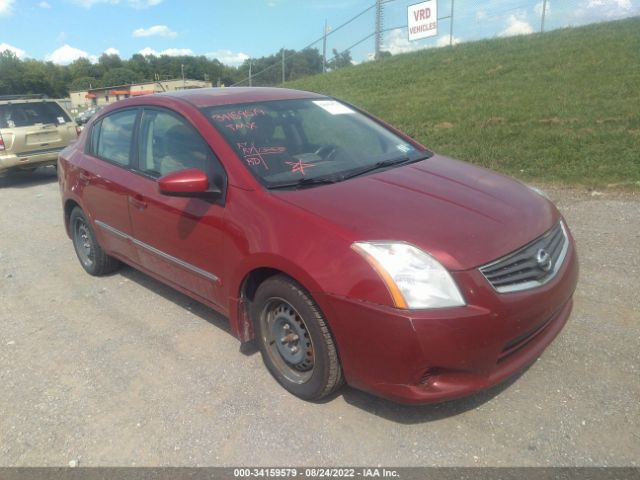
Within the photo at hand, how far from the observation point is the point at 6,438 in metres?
2.75

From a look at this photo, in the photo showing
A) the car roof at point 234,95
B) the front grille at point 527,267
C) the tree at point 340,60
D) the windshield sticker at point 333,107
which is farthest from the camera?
the tree at point 340,60

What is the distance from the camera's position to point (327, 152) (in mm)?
3422

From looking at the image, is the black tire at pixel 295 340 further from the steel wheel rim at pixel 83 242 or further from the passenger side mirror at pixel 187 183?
the steel wheel rim at pixel 83 242

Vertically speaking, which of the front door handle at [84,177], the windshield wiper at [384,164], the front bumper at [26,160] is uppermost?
the windshield wiper at [384,164]

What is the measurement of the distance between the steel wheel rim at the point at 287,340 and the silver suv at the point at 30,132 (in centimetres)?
890

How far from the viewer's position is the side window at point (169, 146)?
10.8ft

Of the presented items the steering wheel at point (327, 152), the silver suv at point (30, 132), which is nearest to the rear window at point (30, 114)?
the silver suv at point (30, 132)

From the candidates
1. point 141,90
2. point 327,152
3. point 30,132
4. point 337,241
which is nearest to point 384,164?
point 327,152

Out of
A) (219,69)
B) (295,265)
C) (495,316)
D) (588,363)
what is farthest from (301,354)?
(219,69)

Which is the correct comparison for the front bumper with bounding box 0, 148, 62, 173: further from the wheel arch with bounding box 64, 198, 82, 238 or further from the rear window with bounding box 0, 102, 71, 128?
the wheel arch with bounding box 64, 198, 82, 238

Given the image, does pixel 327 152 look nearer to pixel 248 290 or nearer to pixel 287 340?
pixel 248 290

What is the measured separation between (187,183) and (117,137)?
1.64 metres

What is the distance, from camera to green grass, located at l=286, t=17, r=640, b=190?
293 inches

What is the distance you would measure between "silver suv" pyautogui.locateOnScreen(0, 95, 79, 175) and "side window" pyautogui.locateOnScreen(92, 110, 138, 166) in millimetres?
6498
